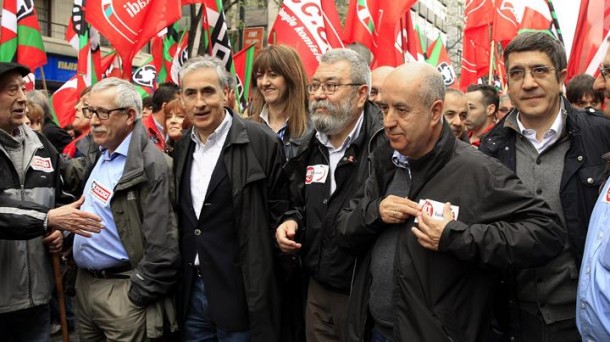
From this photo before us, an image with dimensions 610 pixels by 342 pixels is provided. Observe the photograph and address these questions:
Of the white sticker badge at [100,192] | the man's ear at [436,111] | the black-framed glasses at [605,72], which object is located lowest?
the white sticker badge at [100,192]

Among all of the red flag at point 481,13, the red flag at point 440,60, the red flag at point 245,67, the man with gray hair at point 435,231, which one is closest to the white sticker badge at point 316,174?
the man with gray hair at point 435,231

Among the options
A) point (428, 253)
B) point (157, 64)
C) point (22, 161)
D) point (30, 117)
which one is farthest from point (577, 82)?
point (157, 64)

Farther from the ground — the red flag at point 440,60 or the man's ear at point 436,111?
the red flag at point 440,60

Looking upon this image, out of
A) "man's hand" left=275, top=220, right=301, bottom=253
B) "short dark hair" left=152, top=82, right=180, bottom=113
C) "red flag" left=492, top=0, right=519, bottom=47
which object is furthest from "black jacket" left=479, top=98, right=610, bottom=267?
"red flag" left=492, top=0, right=519, bottom=47

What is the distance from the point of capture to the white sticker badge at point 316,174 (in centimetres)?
365

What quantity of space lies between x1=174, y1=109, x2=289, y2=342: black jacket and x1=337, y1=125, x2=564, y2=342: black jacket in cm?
110

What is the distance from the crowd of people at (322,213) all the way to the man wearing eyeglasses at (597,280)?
1.0 inches

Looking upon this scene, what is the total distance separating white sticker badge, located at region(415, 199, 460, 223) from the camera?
2.63 meters

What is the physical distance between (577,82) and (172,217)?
3829 mm

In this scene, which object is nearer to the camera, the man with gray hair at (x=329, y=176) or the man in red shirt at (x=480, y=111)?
the man with gray hair at (x=329, y=176)

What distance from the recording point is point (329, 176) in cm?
364

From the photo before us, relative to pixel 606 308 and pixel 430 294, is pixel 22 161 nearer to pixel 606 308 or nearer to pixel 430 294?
pixel 430 294

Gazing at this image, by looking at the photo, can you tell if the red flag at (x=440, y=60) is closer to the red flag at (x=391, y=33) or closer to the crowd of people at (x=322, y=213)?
the red flag at (x=391, y=33)

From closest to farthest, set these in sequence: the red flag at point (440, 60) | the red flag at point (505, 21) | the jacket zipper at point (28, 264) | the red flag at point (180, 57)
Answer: the jacket zipper at point (28, 264) < the red flag at point (180, 57) < the red flag at point (505, 21) < the red flag at point (440, 60)
